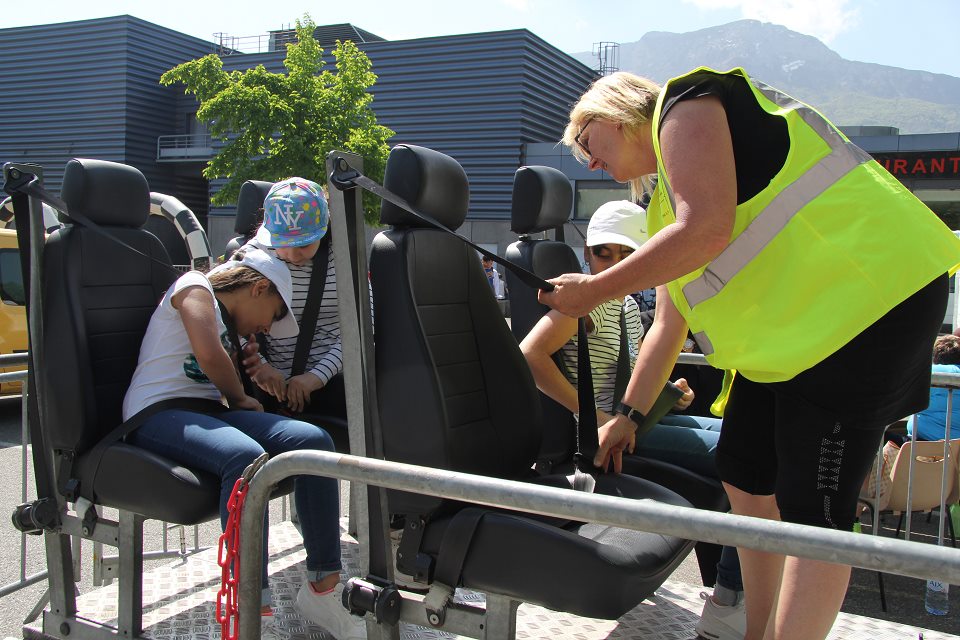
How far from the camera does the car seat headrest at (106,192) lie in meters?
2.69

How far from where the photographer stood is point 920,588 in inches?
162

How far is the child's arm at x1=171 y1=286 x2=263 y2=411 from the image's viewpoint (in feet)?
8.46

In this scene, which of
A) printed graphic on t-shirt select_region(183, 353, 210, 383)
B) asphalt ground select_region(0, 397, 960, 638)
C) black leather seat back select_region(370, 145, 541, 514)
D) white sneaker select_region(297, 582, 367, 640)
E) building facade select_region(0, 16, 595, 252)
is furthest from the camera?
building facade select_region(0, 16, 595, 252)

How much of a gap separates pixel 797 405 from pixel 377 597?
3.37 ft

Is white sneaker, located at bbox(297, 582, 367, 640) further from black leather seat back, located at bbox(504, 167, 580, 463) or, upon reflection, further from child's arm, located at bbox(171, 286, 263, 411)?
black leather seat back, located at bbox(504, 167, 580, 463)

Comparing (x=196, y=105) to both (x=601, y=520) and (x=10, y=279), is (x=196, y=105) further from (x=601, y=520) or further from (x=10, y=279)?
(x=601, y=520)

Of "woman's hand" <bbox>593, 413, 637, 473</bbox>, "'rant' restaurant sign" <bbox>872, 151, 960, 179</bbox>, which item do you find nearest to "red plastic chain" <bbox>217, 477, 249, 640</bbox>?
"woman's hand" <bbox>593, 413, 637, 473</bbox>

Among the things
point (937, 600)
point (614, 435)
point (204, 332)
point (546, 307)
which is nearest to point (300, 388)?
point (204, 332)

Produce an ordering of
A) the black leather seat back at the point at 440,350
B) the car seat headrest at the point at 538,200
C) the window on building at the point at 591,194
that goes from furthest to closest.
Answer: the window on building at the point at 591,194
the car seat headrest at the point at 538,200
the black leather seat back at the point at 440,350

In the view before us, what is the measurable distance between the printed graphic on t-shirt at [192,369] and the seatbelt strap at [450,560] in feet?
3.61

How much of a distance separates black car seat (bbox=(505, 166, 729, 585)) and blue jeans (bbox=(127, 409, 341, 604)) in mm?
791

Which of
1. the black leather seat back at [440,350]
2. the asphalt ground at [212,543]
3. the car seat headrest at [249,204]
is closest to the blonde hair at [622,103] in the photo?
the black leather seat back at [440,350]

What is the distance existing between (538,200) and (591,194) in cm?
1973

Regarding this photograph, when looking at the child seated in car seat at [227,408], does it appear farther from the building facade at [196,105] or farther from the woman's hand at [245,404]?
the building facade at [196,105]
